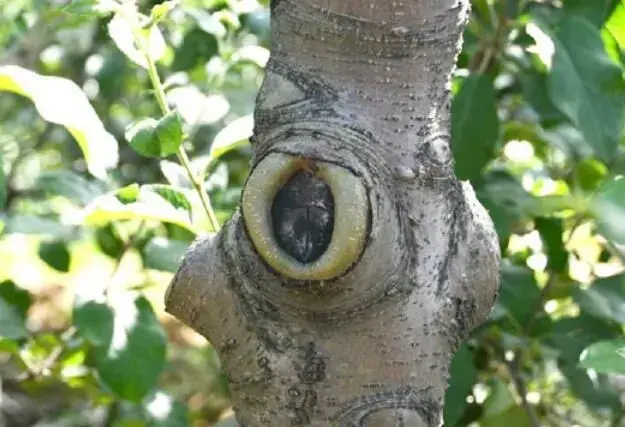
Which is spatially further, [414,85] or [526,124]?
[526,124]

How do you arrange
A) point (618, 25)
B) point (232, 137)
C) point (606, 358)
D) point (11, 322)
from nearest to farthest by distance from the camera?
point (606, 358) → point (232, 137) → point (618, 25) → point (11, 322)

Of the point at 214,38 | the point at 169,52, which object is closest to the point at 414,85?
the point at 214,38

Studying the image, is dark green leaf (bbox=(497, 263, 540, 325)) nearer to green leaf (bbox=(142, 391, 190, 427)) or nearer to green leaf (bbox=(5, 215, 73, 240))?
green leaf (bbox=(142, 391, 190, 427))

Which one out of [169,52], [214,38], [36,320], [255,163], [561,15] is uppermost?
[255,163]

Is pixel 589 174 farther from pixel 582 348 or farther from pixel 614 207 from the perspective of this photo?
pixel 614 207

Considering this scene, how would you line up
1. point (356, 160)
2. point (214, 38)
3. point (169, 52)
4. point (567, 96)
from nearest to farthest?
point (356, 160) → point (567, 96) → point (214, 38) → point (169, 52)

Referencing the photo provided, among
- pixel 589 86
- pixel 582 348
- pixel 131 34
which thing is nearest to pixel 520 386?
pixel 582 348

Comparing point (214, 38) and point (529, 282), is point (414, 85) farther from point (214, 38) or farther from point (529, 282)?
point (214, 38)
